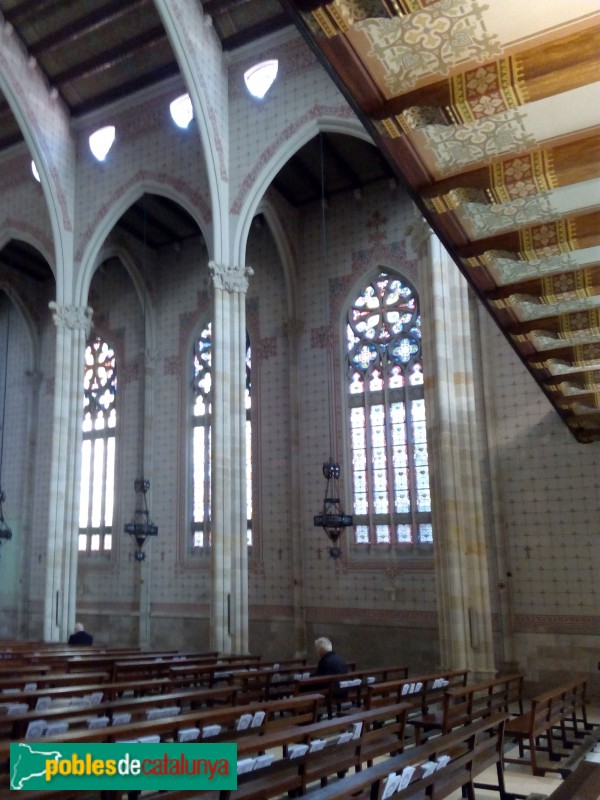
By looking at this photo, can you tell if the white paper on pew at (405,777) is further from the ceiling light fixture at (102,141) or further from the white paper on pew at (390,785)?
the ceiling light fixture at (102,141)

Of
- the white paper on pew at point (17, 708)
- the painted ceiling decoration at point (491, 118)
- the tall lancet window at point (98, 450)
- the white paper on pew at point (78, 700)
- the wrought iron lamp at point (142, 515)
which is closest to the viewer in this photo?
the painted ceiling decoration at point (491, 118)

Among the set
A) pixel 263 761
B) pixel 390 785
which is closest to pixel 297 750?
pixel 263 761

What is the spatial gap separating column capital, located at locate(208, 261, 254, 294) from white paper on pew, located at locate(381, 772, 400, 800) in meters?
11.6

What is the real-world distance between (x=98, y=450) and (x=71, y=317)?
5.28 m

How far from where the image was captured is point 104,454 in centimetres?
2095

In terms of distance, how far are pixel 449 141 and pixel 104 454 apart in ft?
58.8

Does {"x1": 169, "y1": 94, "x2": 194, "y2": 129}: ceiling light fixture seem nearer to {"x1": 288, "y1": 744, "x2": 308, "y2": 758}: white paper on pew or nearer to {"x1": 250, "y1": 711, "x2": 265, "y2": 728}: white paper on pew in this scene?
{"x1": 250, "y1": 711, "x2": 265, "y2": 728}: white paper on pew

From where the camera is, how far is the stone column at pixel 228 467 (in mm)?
13492

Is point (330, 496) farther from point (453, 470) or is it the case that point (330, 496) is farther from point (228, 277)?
point (453, 470)

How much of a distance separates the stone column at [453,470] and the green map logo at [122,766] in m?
6.90

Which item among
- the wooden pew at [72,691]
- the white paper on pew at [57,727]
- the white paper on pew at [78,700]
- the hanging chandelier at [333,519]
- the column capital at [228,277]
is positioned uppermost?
the column capital at [228,277]

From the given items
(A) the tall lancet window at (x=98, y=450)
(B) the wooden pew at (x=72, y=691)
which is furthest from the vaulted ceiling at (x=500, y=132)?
(A) the tall lancet window at (x=98, y=450)

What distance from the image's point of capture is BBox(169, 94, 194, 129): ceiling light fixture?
54.4ft

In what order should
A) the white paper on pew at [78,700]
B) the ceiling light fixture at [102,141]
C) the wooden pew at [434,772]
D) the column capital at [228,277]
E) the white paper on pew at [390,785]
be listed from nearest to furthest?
the wooden pew at [434,772], the white paper on pew at [390,785], the white paper on pew at [78,700], the column capital at [228,277], the ceiling light fixture at [102,141]
